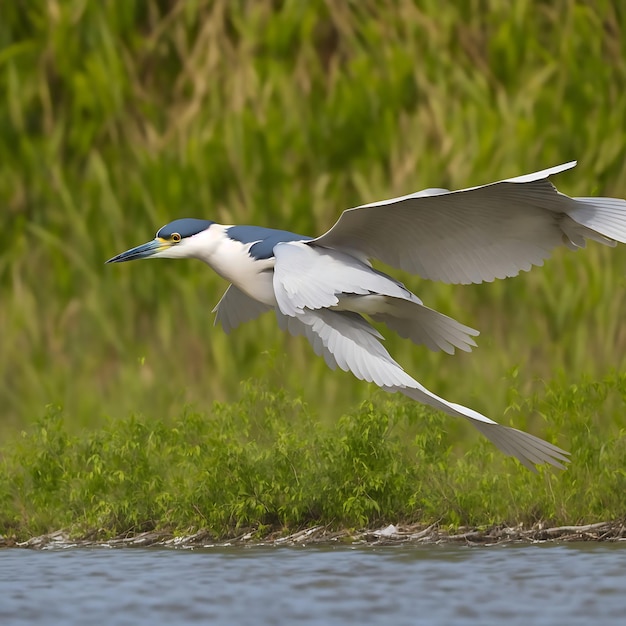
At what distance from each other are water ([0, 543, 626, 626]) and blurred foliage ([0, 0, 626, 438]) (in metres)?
1.44

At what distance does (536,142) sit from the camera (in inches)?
344

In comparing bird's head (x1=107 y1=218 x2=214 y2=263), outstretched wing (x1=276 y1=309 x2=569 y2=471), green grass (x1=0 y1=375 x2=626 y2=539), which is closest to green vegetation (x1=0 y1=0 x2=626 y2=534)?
green grass (x1=0 y1=375 x2=626 y2=539)

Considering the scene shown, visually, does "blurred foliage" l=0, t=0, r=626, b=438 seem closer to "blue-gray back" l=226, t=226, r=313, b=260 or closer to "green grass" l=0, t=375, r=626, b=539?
"green grass" l=0, t=375, r=626, b=539

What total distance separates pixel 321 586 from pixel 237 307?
5.49ft

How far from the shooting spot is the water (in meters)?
4.66

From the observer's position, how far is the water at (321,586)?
184 inches

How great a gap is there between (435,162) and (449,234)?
3143 millimetres

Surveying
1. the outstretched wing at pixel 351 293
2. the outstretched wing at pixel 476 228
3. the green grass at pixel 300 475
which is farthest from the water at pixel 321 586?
the outstretched wing at pixel 476 228

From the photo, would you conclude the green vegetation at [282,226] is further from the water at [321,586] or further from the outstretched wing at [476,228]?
the outstretched wing at [476,228]

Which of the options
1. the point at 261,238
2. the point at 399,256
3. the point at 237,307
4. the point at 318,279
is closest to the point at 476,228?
the point at 399,256

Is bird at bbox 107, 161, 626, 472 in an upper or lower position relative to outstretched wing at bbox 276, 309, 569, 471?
upper

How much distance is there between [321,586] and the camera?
201 inches

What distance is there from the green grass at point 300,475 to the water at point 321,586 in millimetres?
270

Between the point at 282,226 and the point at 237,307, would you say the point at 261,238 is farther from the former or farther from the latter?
the point at 282,226
